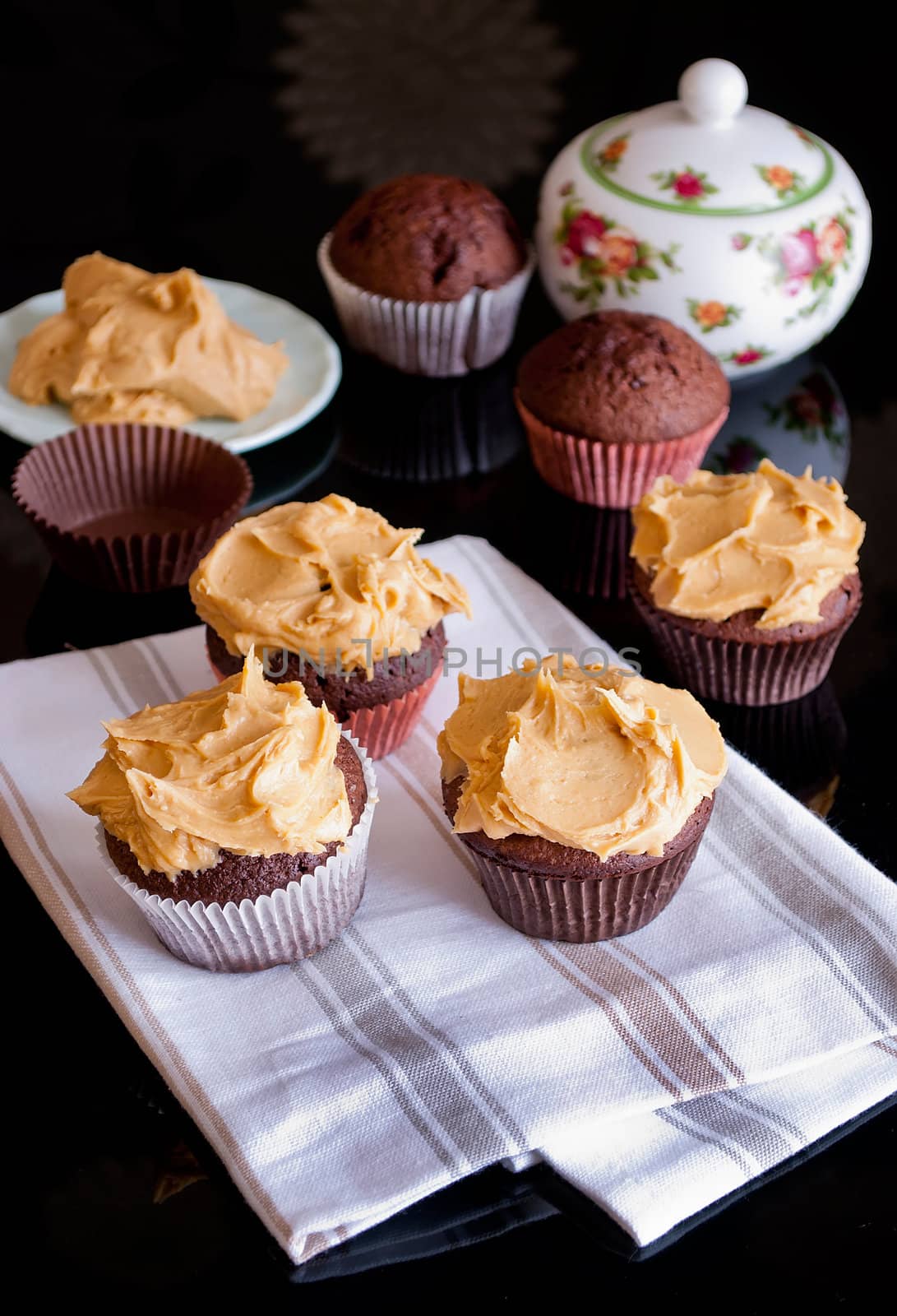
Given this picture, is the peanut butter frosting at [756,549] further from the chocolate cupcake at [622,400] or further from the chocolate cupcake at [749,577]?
the chocolate cupcake at [622,400]

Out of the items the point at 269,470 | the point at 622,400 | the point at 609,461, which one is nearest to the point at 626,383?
the point at 622,400

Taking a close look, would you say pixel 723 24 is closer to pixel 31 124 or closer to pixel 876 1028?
pixel 31 124

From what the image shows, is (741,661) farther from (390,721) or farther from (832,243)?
(832,243)

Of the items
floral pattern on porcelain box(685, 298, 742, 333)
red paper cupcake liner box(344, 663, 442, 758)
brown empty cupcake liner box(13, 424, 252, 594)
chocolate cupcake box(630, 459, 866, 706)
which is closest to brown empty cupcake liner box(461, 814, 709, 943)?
red paper cupcake liner box(344, 663, 442, 758)

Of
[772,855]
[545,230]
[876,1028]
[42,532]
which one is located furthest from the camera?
[545,230]

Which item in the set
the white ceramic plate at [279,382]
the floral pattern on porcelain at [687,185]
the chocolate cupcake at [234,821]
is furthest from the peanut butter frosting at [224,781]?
the floral pattern on porcelain at [687,185]

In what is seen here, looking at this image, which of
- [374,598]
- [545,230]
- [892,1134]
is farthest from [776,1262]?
[545,230]

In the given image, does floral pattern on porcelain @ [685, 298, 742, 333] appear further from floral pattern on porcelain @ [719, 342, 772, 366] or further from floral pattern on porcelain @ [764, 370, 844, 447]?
floral pattern on porcelain @ [764, 370, 844, 447]
